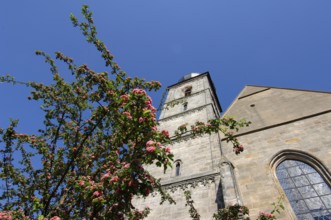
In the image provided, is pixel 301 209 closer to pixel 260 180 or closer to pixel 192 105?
pixel 260 180

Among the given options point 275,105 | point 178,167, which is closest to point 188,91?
point 275,105

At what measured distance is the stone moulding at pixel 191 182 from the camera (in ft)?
33.2

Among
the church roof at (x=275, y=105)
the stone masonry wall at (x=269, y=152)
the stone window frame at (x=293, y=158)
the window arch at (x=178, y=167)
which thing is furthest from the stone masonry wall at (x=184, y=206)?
the church roof at (x=275, y=105)

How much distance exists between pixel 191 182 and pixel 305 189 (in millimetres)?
4363

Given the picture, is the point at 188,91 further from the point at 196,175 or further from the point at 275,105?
the point at 196,175

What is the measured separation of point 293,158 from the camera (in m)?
9.73

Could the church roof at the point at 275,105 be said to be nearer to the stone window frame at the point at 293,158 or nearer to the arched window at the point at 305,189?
the stone window frame at the point at 293,158

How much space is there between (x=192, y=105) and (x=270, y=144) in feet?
27.9

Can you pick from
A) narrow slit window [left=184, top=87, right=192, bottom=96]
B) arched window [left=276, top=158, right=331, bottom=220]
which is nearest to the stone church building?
arched window [left=276, top=158, right=331, bottom=220]

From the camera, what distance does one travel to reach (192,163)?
468 inches

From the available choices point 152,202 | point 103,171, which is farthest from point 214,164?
point 103,171

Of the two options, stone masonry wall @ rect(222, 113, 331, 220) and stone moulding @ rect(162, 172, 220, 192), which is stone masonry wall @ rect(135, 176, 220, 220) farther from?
stone masonry wall @ rect(222, 113, 331, 220)

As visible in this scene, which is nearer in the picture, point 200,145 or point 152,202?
point 152,202

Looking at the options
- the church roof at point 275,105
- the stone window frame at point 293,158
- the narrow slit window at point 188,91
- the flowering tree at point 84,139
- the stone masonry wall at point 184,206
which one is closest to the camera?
the flowering tree at point 84,139
